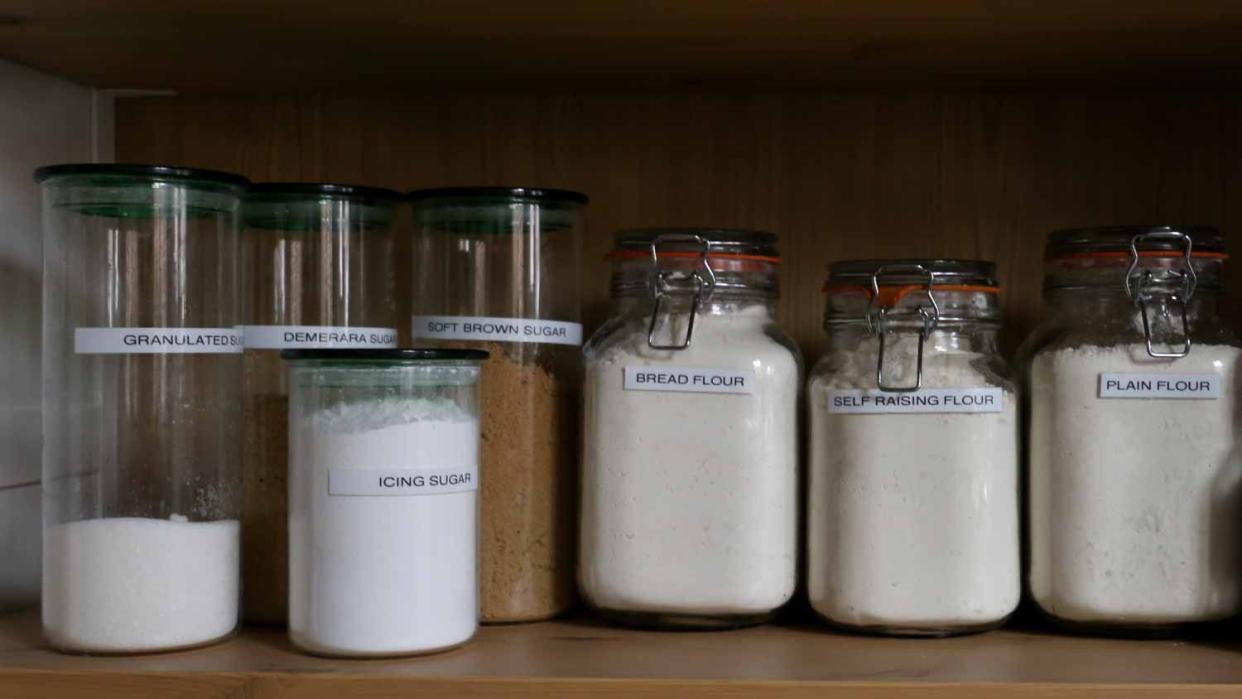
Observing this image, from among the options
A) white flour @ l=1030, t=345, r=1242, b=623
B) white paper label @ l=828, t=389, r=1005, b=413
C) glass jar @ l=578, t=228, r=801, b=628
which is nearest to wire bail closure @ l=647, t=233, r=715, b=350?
glass jar @ l=578, t=228, r=801, b=628

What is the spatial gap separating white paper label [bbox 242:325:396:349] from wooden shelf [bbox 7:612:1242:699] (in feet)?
0.54

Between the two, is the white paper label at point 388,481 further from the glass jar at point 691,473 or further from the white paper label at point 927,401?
the white paper label at point 927,401

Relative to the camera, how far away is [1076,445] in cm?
70

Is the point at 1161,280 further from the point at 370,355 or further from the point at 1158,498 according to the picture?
the point at 370,355

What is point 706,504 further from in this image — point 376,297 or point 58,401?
point 58,401

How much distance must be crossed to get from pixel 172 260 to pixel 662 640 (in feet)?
1.11

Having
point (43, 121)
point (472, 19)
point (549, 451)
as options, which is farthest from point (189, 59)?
point (549, 451)

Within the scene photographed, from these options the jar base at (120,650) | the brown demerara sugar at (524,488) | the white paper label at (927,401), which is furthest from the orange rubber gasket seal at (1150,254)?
the jar base at (120,650)

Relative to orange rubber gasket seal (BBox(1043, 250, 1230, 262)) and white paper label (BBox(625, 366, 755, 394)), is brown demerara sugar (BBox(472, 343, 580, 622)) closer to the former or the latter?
white paper label (BBox(625, 366, 755, 394))

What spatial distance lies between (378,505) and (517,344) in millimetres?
153

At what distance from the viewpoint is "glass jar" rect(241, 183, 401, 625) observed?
0.74m

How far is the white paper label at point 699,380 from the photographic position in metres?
0.71

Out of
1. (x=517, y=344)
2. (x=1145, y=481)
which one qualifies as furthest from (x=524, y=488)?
(x=1145, y=481)

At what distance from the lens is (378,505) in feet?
2.09
